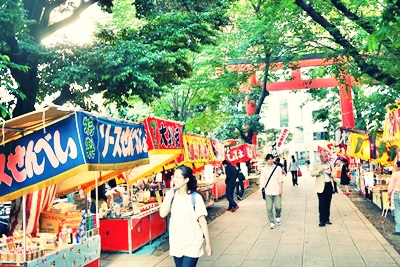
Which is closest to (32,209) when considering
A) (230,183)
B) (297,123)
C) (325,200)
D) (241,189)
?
(325,200)

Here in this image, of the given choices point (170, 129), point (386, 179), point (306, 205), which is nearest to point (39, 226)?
point (170, 129)

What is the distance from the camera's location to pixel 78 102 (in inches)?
444

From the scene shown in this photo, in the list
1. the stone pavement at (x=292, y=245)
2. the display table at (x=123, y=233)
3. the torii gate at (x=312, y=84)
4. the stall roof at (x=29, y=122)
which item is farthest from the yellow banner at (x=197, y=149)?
the torii gate at (x=312, y=84)

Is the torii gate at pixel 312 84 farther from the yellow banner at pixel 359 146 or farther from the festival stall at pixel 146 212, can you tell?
the festival stall at pixel 146 212

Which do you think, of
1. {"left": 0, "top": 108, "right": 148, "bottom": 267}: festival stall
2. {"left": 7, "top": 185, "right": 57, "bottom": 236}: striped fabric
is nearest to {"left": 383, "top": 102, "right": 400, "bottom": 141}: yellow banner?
{"left": 0, "top": 108, "right": 148, "bottom": 267}: festival stall

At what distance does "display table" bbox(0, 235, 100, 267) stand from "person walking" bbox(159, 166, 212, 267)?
79.2 inches

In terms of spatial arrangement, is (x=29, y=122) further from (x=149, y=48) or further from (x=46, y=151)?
(x=149, y=48)

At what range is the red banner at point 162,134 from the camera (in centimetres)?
811

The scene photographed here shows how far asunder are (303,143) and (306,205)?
49052 mm

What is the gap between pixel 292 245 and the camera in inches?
316

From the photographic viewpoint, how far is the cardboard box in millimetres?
6262

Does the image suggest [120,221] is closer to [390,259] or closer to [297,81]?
[390,259]

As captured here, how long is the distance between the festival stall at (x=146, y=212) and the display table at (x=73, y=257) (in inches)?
56.2

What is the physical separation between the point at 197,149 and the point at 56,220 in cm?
608
